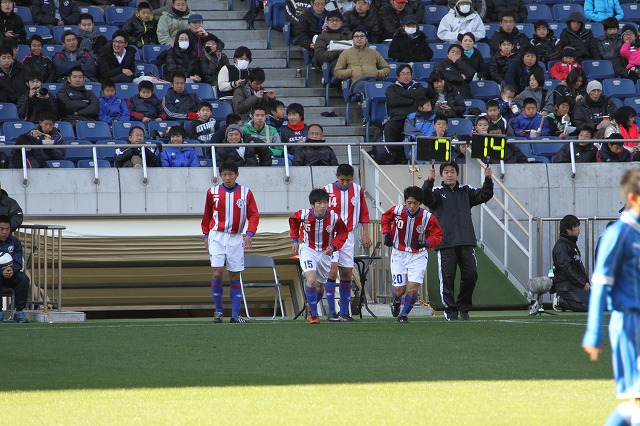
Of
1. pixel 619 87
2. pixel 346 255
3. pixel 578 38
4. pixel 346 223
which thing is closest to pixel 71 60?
pixel 346 223

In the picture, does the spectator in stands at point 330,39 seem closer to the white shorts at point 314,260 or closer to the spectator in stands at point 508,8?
the spectator in stands at point 508,8

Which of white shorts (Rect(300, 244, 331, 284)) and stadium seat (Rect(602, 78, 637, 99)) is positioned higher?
stadium seat (Rect(602, 78, 637, 99))

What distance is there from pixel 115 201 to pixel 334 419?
1265cm

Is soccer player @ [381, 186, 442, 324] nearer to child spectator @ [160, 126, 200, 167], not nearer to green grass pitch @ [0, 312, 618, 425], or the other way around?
green grass pitch @ [0, 312, 618, 425]

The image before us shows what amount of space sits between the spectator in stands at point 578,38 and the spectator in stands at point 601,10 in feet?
5.90

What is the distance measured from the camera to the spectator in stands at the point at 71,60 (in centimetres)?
2106

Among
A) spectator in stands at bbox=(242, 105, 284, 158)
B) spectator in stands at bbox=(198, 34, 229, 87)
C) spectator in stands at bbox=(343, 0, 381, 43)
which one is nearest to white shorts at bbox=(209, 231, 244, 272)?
spectator in stands at bbox=(242, 105, 284, 158)

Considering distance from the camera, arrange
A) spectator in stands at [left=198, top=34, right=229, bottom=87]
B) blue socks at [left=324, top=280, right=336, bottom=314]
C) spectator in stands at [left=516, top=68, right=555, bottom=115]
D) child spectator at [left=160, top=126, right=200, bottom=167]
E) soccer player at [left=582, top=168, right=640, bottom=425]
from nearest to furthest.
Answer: soccer player at [left=582, top=168, right=640, bottom=425] < blue socks at [left=324, top=280, right=336, bottom=314] < child spectator at [left=160, top=126, right=200, bottom=167] < spectator in stands at [left=516, top=68, right=555, bottom=115] < spectator in stands at [left=198, top=34, right=229, bottom=87]

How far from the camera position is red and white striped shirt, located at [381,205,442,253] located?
1472 centimetres

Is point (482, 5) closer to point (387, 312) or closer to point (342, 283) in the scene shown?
point (387, 312)

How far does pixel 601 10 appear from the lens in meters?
25.4

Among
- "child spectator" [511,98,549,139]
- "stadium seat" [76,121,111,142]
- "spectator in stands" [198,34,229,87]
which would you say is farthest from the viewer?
"spectator in stands" [198,34,229,87]

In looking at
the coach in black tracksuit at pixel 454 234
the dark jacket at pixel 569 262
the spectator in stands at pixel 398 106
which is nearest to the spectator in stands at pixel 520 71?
the spectator in stands at pixel 398 106

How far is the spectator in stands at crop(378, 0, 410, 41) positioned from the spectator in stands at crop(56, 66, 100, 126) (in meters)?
6.63
